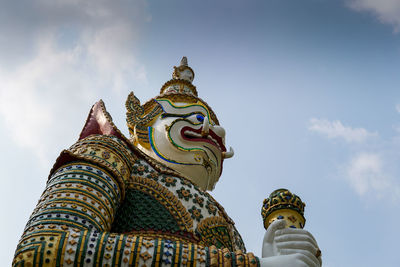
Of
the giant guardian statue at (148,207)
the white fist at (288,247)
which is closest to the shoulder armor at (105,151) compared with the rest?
the giant guardian statue at (148,207)

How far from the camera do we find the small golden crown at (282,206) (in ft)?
12.4

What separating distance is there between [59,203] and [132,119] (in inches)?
95.0

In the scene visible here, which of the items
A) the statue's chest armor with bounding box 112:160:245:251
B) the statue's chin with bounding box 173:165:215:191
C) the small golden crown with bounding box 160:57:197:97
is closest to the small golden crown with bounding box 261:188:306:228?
the statue's chest armor with bounding box 112:160:245:251

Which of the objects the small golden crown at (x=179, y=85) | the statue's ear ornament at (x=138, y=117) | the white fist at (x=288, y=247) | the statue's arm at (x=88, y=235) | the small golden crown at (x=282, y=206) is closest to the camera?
the statue's arm at (x=88, y=235)

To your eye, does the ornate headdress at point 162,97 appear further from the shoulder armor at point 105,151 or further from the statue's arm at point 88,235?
the statue's arm at point 88,235

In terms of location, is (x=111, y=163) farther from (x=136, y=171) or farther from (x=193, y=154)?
(x=193, y=154)

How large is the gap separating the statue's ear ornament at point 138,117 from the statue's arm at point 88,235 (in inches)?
65.6

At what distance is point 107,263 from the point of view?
3188mm

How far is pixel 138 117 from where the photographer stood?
6.09m

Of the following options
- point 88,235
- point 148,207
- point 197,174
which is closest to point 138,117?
point 197,174

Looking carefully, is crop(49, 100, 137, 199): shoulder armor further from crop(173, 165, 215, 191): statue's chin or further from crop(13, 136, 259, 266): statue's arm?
crop(173, 165, 215, 191): statue's chin

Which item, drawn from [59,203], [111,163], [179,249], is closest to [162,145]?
[111,163]

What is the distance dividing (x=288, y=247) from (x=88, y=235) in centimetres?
132

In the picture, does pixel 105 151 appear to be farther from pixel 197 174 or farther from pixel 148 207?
A: pixel 197 174
